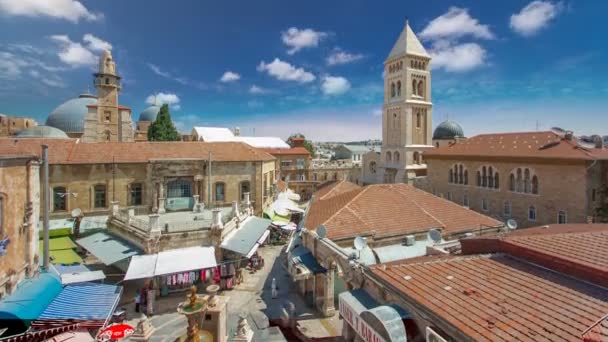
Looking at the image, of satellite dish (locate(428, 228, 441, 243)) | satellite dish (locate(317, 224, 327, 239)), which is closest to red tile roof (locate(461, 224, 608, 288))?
satellite dish (locate(428, 228, 441, 243))

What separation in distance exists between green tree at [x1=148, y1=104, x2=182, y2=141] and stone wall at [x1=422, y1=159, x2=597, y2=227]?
1425 inches

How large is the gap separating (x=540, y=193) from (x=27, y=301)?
105 ft

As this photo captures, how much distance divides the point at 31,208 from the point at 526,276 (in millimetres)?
17397

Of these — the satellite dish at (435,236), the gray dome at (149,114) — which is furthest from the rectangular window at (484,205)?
the gray dome at (149,114)

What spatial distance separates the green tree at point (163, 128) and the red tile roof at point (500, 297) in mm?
39383

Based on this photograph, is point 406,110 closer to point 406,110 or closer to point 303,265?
point 406,110

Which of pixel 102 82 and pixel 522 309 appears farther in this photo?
pixel 102 82

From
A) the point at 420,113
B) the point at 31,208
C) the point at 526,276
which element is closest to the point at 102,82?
the point at 31,208

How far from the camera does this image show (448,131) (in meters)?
60.7

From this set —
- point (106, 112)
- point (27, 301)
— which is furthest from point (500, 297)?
point (106, 112)

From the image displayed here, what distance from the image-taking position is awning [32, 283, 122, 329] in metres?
10.1

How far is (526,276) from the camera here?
7434 millimetres

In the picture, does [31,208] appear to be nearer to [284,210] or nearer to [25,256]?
[25,256]

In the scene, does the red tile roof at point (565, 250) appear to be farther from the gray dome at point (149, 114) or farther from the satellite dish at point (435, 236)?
the gray dome at point (149, 114)
